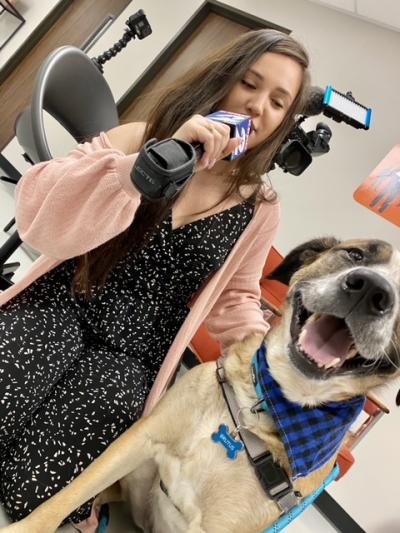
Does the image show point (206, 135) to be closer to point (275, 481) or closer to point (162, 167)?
point (162, 167)

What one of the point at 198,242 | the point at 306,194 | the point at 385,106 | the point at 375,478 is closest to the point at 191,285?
the point at 198,242

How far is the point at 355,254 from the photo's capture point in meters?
1.01

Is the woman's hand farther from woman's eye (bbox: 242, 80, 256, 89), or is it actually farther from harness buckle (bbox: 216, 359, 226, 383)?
harness buckle (bbox: 216, 359, 226, 383)

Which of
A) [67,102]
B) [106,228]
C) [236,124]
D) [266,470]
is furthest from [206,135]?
[67,102]

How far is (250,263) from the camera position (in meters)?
1.33

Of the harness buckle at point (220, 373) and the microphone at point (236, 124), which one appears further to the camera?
the harness buckle at point (220, 373)

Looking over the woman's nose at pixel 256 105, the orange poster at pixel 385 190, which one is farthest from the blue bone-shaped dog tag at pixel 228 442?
the orange poster at pixel 385 190

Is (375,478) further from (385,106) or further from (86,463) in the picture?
(385,106)

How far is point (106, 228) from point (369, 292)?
526 mm

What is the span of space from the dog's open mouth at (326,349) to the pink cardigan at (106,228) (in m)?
0.31

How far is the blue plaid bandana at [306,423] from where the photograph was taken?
0.93 meters

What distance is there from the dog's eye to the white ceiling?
170 cm

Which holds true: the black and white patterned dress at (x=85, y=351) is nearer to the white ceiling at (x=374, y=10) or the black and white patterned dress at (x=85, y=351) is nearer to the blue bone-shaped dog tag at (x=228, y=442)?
the blue bone-shaped dog tag at (x=228, y=442)

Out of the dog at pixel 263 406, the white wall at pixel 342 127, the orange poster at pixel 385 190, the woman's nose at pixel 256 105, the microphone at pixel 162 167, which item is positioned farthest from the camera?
the white wall at pixel 342 127
